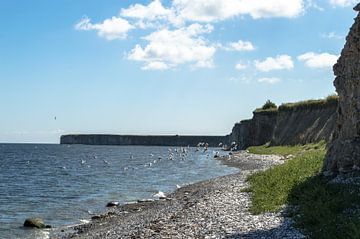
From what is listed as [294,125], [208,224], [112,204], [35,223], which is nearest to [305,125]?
[294,125]

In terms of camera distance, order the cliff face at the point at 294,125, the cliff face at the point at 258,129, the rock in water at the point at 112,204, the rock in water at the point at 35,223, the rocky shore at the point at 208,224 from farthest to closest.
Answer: the cliff face at the point at 258,129, the cliff face at the point at 294,125, the rock in water at the point at 112,204, the rock in water at the point at 35,223, the rocky shore at the point at 208,224

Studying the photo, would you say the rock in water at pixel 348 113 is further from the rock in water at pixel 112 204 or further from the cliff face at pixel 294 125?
the cliff face at pixel 294 125

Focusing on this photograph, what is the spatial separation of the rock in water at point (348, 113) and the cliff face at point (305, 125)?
40747 millimetres

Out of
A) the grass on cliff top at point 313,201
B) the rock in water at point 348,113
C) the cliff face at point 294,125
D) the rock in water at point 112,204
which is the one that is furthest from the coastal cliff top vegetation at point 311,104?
the grass on cliff top at point 313,201

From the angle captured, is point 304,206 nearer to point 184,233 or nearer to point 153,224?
point 184,233

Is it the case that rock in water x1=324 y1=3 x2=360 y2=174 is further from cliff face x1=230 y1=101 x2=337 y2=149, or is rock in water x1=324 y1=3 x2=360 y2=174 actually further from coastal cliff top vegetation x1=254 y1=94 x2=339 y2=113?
coastal cliff top vegetation x1=254 y1=94 x2=339 y2=113

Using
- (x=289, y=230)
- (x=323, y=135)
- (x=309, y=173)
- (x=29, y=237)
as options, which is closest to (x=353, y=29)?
(x=309, y=173)

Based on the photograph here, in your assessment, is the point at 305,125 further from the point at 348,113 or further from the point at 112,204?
the point at 348,113

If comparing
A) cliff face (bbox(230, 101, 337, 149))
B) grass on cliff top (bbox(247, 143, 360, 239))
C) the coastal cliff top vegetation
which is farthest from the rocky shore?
the coastal cliff top vegetation

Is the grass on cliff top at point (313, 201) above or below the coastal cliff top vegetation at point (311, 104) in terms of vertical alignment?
below

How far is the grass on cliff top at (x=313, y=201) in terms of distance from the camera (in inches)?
647

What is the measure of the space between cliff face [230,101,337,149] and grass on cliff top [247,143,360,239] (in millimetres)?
39453

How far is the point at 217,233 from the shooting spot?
62.0ft

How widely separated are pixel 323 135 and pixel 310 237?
2410 inches
